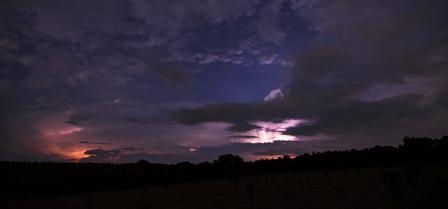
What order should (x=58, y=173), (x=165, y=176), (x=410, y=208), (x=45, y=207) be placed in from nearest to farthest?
(x=410, y=208), (x=45, y=207), (x=165, y=176), (x=58, y=173)

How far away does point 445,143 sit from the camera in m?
122

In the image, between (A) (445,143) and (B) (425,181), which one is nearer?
(B) (425,181)

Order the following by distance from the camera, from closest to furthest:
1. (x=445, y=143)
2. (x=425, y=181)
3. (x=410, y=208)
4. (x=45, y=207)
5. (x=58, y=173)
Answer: (x=410, y=208) < (x=425, y=181) < (x=45, y=207) < (x=445, y=143) < (x=58, y=173)

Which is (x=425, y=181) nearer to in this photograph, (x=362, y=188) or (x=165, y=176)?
(x=362, y=188)

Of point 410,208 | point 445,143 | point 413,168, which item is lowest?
point 410,208

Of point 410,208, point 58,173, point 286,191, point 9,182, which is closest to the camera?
point 410,208

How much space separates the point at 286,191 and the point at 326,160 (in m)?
70.3

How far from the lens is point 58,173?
6570 inches

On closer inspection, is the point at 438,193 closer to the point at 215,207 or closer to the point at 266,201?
the point at 266,201

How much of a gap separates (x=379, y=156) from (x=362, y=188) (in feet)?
229

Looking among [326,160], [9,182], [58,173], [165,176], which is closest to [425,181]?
[326,160]

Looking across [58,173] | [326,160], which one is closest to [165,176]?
[58,173]

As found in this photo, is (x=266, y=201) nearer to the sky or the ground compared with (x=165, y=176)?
nearer to the ground

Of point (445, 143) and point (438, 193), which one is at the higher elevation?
point (445, 143)
